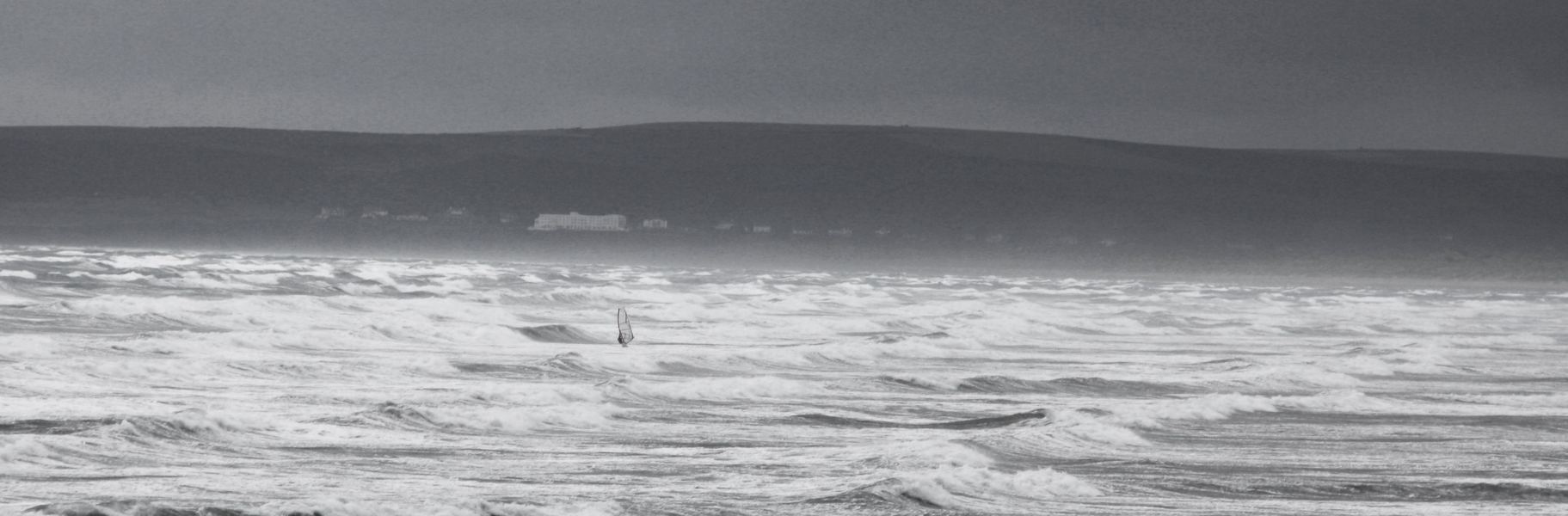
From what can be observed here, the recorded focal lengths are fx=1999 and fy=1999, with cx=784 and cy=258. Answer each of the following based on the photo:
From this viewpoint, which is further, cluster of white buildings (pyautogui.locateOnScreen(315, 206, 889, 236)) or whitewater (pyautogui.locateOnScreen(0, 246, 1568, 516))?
cluster of white buildings (pyautogui.locateOnScreen(315, 206, 889, 236))

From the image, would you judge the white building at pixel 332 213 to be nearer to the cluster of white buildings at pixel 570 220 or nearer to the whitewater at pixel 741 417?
the cluster of white buildings at pixel 570 220

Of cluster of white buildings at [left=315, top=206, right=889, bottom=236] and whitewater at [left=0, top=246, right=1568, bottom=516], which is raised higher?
cluster of white buildings at [left=315, top=206, right=889, bottom=236]

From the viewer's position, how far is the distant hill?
154000 millimetres

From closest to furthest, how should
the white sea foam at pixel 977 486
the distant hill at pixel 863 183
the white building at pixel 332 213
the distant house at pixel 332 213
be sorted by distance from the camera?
the white sea foam at pixel 977 486 < the distant hill at pixel 863 183 < the distant house at pixel 332 213 < the white building at pixel 332 213

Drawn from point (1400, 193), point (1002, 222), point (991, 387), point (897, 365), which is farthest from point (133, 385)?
point (1400, 193)

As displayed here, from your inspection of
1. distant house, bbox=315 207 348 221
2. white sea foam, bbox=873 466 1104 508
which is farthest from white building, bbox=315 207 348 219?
white sea foam, bbox=873 466 1104 508

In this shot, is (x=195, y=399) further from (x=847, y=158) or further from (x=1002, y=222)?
(x=847, y=158)

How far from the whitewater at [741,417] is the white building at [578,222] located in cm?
12724

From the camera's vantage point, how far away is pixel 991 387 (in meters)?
22.7

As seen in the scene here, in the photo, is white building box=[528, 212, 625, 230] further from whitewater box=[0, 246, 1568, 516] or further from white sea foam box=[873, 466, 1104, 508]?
white sea foam box=[873, 466, 1104, 508]

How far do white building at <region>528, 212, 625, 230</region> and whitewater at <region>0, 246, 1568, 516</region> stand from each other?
417ft

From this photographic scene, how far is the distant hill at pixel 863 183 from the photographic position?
154 m

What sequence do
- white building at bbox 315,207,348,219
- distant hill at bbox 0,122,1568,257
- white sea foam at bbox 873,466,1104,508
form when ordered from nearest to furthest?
white sea foam at bbox 873,466,1104,508 < distant hill at bbox 0,122,1568,257 < white building at bbox 315,207,348,219

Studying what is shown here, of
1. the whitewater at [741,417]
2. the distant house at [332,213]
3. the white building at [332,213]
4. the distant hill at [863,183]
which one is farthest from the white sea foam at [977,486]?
the white building at [332,213]
